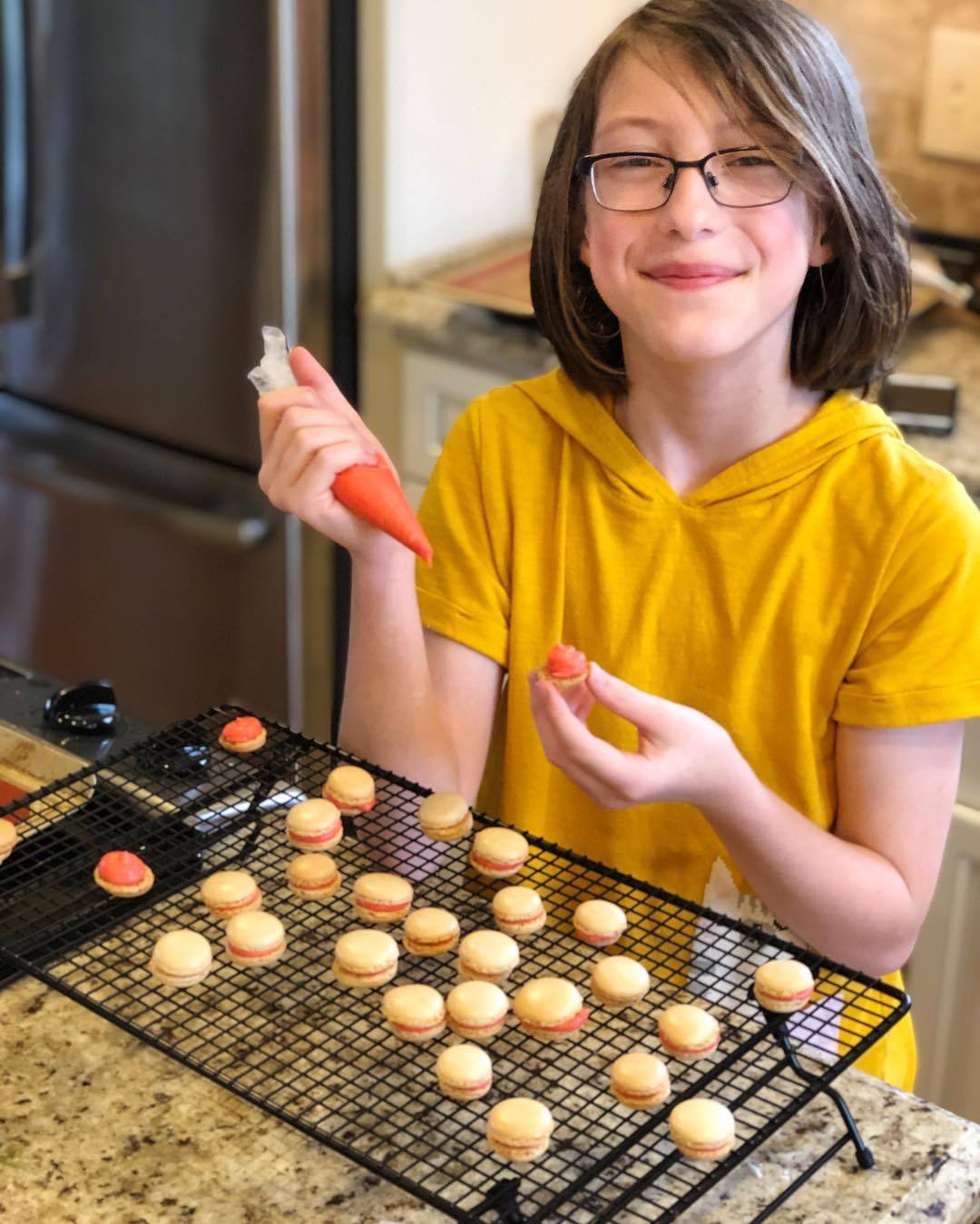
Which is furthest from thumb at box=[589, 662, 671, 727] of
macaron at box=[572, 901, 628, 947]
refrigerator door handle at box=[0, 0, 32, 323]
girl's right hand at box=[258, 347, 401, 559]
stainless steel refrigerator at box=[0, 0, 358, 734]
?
refrigerator door handle at box=[0, 0, 32, 323]

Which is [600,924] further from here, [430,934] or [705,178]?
[705,178]

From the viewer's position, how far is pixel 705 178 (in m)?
1.12

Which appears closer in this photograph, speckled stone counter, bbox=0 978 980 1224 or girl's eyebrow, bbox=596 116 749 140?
speckled stone counter, bbox=0 978 980 1224

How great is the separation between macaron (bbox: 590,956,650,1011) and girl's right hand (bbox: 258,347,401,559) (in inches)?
13.0

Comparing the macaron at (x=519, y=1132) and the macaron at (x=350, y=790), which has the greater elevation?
the macaron at (x=350, y=790)

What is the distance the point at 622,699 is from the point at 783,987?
187 millimetres

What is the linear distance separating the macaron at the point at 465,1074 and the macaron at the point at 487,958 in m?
0.08

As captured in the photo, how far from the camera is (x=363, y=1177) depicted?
2.95ft

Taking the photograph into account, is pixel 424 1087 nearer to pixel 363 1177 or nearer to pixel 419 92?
pixel 363 1177

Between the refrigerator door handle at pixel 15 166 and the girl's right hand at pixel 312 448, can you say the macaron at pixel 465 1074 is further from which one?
the refrigerator door handle at pixel 15 166

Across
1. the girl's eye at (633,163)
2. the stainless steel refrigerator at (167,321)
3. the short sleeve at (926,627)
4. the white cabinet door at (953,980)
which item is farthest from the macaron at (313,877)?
the stainless steel refrigerator at (167,321)

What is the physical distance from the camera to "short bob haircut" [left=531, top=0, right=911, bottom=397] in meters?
1.11

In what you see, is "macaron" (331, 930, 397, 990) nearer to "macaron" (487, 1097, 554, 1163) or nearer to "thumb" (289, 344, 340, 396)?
"macaron" (487, 1097, 554, 1163)

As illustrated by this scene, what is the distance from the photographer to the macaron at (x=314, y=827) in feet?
3.60
